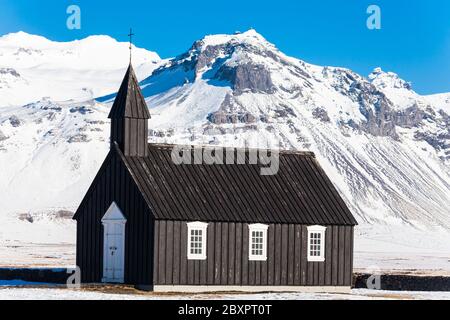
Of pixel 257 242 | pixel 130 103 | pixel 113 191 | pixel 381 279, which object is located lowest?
pixel 381 279

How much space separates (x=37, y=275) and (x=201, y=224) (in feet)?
49.0

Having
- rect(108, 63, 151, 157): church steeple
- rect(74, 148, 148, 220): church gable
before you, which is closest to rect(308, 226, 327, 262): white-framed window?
rect(74, 148, 148, 220): church gable

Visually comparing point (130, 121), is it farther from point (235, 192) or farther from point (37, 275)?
point (37, 275)

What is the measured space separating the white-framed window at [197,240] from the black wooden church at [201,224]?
1.6 inches

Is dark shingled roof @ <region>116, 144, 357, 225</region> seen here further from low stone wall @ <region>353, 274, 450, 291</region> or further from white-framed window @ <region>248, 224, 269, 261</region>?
low stone wall @ <region>353, 274, 450, 291</region>

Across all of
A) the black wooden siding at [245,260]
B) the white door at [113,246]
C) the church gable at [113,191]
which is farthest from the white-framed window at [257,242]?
the white door at [113,246]

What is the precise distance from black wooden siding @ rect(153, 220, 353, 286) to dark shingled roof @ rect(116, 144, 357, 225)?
496 mm

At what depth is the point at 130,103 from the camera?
51.2m

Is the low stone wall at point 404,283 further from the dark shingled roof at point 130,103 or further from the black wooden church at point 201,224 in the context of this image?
the dark shingled roof at point 130,103

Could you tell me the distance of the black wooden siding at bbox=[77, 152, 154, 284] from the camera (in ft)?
157

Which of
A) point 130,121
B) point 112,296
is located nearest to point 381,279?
point 130,121

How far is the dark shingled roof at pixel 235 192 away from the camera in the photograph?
160 feet

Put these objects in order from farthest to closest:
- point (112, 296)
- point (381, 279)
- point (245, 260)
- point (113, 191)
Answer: point (381, 279) < point (113, 191) < point (245, 260) < point (112, 296)
